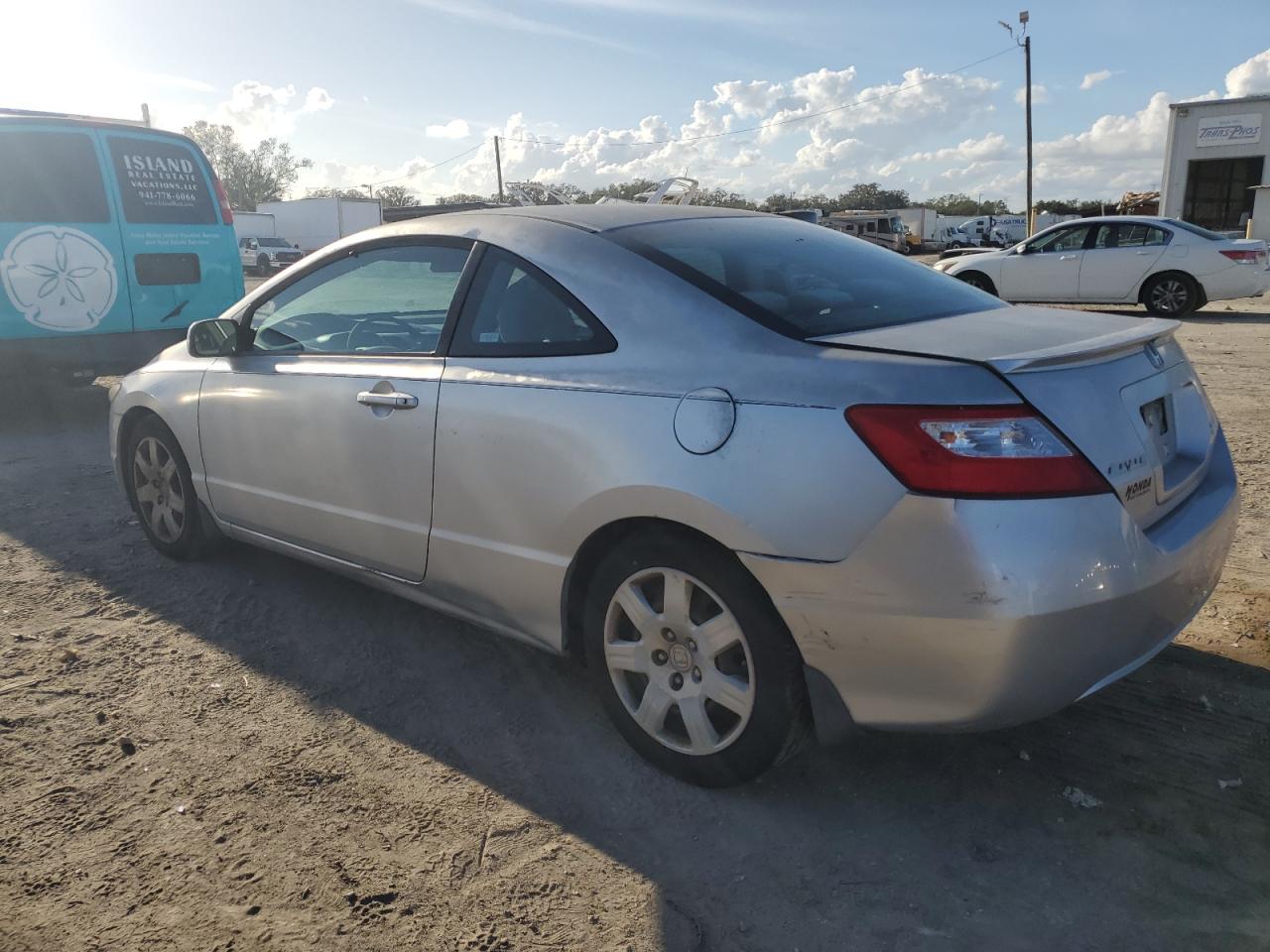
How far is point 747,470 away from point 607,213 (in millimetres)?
1282

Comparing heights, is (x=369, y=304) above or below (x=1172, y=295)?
above

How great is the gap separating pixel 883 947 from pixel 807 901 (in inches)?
8.1

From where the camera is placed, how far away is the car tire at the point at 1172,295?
45.6ft

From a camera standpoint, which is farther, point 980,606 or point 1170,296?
point 1170,296

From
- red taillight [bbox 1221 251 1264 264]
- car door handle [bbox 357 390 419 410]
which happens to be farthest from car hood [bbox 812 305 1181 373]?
red taillight [bbox 1221 251 1264 264]

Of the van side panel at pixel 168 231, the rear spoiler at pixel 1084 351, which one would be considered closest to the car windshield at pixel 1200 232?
the van side panel at pixel 168 231

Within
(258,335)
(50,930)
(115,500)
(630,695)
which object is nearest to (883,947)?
(630,695)

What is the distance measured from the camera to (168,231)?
7648 mm

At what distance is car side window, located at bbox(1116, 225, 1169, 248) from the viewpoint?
1384 centimetres

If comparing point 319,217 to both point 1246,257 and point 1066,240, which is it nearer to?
point 1066,240

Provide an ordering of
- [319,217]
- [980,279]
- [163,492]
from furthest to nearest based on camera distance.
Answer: [319,217] → [980,279] → [163,492]

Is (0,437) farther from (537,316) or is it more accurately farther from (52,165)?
(537,316)

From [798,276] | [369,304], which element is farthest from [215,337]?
[798,276]

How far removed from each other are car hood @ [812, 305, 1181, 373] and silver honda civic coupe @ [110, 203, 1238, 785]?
0.01m
